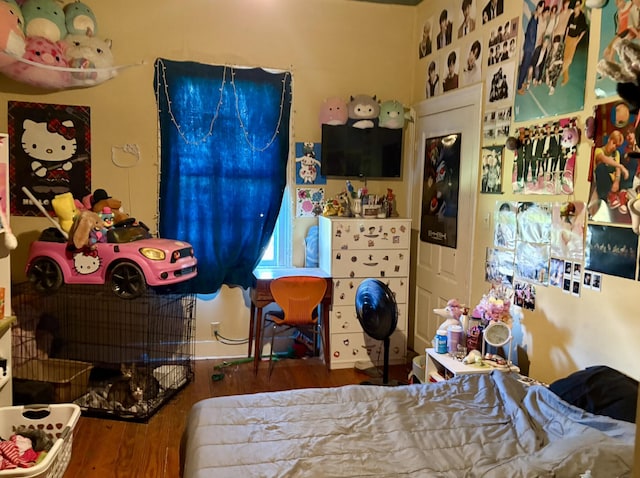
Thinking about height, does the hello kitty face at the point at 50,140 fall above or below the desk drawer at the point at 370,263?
above

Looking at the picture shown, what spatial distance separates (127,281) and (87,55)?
5.25 ft

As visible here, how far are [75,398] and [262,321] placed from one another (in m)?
1.48

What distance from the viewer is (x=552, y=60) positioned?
103 inches

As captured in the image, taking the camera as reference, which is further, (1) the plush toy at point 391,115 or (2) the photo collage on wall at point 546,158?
(1) the plush toy at point 391,115

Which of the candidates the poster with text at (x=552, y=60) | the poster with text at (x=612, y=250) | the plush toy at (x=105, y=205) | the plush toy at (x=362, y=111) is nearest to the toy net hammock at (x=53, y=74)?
the plush toy at (x=105, y=205)

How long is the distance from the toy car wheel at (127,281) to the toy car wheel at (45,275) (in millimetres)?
333

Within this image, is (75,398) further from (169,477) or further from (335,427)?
(335,427)

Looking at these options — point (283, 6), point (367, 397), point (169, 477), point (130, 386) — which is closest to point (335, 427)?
point (367, 397)

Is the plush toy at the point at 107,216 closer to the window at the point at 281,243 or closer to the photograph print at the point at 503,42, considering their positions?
the window at the point at 281,243

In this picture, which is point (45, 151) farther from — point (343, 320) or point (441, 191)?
point (441, 191)

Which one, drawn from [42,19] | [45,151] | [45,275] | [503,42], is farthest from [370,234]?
[42,19]

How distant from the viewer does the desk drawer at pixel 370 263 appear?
12.5 feet

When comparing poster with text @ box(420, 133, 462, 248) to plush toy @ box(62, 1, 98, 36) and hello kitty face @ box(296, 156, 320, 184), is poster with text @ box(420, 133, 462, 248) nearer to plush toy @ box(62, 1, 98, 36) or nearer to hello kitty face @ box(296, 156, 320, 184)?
hello kitty face @ box(296, 156, 320, 184)

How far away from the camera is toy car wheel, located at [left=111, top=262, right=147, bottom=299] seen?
314 centimetres
